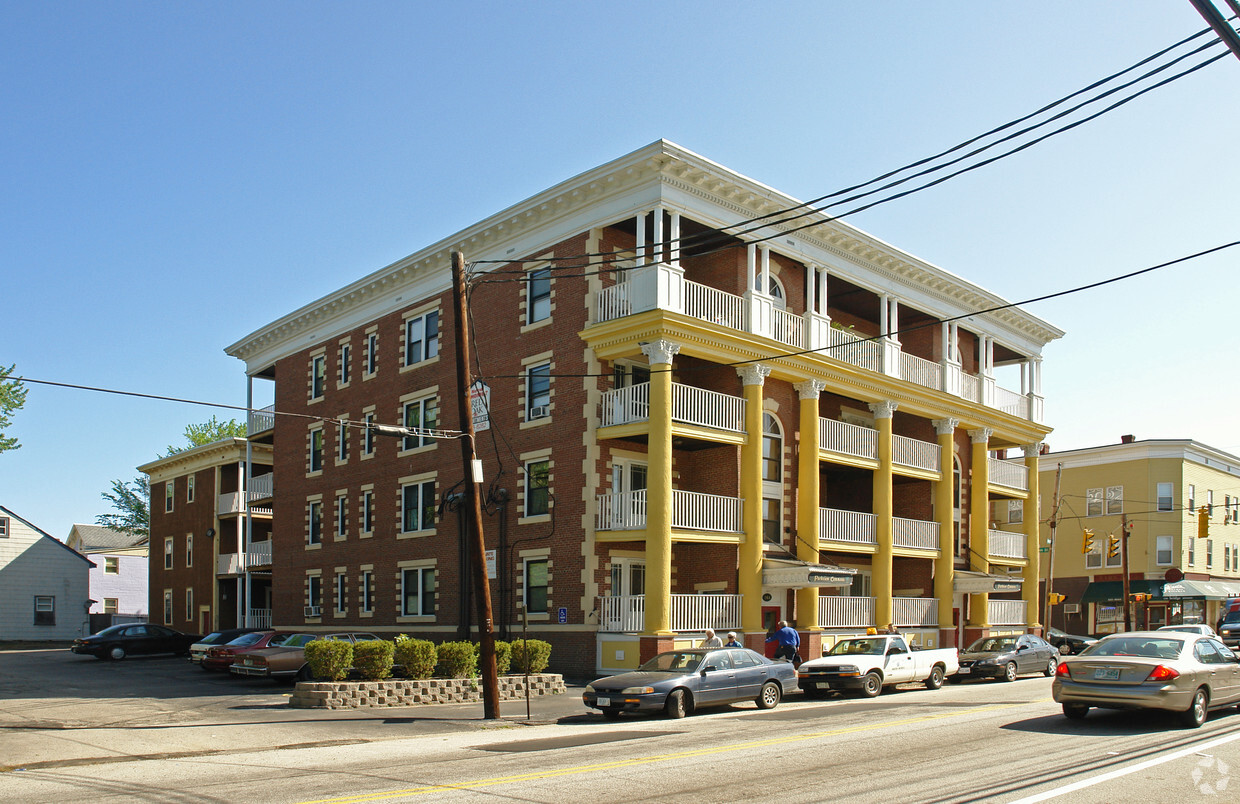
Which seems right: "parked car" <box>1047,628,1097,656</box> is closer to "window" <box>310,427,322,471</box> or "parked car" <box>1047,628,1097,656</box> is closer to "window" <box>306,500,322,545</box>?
"window" <box>306,500,322,545</box>

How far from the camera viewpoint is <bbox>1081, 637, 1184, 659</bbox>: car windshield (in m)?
16.2

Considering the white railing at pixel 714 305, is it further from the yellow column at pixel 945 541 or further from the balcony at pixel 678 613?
the yellow column at pixel 945 541

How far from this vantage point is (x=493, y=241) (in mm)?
33094

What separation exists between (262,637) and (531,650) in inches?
402

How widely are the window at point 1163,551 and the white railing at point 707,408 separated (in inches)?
1517

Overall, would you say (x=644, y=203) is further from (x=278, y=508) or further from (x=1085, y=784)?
(x=278, y=508)

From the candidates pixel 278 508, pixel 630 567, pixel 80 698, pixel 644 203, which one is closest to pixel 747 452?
pixel 630 567

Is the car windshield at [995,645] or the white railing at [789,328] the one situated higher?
the white railing at [789,328]

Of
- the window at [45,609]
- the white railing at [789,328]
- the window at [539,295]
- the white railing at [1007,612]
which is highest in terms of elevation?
the window at [539,295]

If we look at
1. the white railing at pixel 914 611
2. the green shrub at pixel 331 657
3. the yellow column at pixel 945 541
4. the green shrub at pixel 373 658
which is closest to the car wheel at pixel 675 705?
the green shrub at pixel 373 658

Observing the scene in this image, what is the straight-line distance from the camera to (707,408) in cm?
2919

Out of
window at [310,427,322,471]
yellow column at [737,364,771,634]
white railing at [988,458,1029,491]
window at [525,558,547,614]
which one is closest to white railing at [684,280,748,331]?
yellow column at [737,364,771,634]

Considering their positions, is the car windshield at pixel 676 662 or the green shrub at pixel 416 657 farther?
the green shrub at pixel 416 657

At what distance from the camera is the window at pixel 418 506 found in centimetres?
3584
